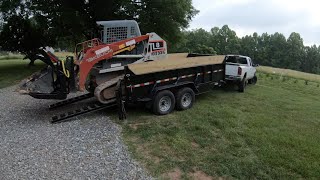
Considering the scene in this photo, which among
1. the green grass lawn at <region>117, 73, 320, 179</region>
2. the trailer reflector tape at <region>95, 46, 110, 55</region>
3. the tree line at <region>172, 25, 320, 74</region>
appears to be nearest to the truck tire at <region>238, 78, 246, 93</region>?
the green grass lawn at <region>117, 73, 320, 179</region>

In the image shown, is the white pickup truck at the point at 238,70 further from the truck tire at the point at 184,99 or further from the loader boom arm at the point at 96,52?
the loader boom arm at the point at 96,52

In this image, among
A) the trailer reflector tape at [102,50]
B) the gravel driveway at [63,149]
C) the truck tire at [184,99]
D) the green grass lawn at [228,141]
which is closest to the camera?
the gravel driveway at [63,149]

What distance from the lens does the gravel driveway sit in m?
7.18

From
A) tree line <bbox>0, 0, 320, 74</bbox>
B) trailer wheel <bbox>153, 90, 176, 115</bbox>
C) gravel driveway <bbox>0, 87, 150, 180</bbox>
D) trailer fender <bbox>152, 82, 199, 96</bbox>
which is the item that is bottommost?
gravel driveway <bbox>0, 87, 150, 180</bbox>

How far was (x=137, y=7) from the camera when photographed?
74.5 ft

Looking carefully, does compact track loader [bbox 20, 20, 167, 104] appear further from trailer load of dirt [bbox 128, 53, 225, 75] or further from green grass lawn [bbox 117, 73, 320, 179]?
green grass lawn [bbox 117, 73, 320, 179]

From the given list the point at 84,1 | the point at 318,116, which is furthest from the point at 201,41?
the point at 318,116

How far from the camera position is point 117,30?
12719mm

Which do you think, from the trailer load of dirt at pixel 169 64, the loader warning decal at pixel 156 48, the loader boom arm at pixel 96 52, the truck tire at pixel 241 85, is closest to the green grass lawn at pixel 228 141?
the trailer load of dirt at pixel 169 64

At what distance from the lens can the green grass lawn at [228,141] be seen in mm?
7410

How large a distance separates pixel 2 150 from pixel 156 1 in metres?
16.0

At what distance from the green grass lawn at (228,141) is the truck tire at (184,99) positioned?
0.29m

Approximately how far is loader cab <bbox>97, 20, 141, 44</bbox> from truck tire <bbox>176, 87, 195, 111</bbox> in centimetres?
274

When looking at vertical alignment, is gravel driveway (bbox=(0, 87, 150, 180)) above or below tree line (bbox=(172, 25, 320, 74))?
below
